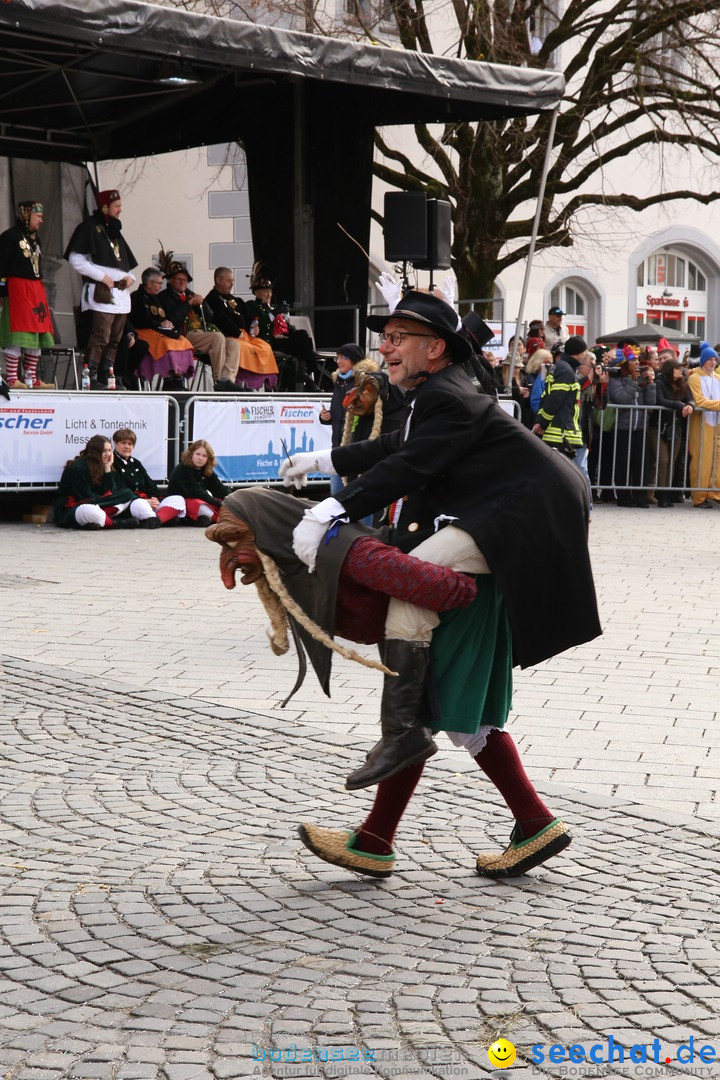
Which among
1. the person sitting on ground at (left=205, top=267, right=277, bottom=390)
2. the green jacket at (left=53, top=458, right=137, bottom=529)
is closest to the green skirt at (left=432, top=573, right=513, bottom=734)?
the green jacket at (left=53, top=458, right=137, bottom=529)

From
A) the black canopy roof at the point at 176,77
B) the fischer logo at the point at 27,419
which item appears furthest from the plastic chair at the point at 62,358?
the black canopy roof at the point at 176,77

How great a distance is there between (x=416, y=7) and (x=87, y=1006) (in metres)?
22.5

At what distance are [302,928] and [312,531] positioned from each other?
3.83 ft

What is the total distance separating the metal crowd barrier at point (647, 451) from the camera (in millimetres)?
18688

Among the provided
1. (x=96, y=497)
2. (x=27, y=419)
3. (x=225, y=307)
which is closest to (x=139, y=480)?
(x=96, y=497)

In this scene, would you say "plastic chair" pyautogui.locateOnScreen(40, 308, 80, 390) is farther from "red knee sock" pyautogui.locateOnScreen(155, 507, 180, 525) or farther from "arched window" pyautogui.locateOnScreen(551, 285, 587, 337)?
"arched window" pyautogui.locateOnScreen(551, 285, 587, 337)

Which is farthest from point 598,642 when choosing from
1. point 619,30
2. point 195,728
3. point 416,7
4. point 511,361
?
point 619,30

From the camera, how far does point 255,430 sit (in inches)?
631

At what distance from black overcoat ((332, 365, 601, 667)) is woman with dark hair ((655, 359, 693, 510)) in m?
14.5

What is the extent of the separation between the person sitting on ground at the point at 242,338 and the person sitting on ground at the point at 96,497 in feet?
9.33

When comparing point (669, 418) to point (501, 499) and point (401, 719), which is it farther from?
point (401, 719)

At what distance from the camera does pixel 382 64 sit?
1561cm

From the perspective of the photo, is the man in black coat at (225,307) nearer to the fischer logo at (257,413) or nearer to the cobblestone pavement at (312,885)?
the fischer logo at (257,413)

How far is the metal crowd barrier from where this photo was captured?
61.3 ft
